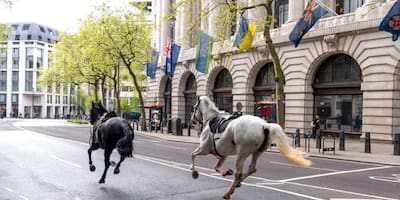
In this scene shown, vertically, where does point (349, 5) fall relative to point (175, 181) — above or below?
above

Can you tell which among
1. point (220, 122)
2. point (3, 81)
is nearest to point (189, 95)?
point (220, 122)

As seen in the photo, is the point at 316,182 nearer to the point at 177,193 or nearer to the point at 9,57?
the point at 177,193

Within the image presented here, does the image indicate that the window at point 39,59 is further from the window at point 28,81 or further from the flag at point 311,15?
the flag at point 311,15

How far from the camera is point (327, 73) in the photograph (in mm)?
34375

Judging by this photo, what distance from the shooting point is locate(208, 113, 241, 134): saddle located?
9.80 metres

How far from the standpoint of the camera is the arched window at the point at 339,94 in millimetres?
32156

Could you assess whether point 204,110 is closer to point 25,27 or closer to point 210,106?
point 210,106

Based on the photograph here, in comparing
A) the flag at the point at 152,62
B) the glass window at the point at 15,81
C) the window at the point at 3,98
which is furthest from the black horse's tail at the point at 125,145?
the window at the point at 3,98

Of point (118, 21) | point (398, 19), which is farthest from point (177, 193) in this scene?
point (118, 21)

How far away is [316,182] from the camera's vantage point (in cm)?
1246

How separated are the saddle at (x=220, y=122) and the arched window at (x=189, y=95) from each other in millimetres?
42963

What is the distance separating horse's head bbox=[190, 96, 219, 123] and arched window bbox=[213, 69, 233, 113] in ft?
114

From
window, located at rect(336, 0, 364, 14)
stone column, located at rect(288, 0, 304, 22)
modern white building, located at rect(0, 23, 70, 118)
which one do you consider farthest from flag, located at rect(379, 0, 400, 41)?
modern white building, located at rect(0, 23, 70, 118)

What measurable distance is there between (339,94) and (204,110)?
2502 centimetres
